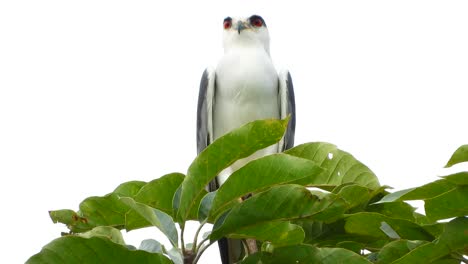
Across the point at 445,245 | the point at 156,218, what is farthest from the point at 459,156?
the point at 156,218

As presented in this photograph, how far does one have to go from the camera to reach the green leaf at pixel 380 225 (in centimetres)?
292

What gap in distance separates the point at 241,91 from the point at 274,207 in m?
3.77

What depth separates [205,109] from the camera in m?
6.66

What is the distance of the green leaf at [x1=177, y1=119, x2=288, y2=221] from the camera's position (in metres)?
2.72

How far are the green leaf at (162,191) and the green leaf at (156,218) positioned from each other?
0.30 m

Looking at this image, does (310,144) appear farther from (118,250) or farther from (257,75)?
(257,75)

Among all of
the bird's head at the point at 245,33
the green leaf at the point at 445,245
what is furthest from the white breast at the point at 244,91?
the green leaf at the point at 445,245

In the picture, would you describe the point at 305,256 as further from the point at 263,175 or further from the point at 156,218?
the point at 156,218

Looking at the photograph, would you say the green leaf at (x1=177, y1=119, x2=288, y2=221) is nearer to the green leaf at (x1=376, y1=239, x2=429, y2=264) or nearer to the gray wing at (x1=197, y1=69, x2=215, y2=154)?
the green leaf at (x1=376, y1=239, x2=429, y2=264)

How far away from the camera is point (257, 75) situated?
6406 millimetres

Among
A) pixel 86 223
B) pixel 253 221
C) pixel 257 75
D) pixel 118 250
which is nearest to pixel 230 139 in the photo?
pixel 253 221

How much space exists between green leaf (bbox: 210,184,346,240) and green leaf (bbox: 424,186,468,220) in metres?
0.31

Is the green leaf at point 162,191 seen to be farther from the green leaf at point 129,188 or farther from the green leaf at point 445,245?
the green leaf at point 445,245

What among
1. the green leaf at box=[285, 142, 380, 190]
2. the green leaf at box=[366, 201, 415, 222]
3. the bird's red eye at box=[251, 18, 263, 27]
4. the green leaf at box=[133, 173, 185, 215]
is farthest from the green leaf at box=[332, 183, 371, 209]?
the bird's red eye at box=[251, 18, 263, 27]
